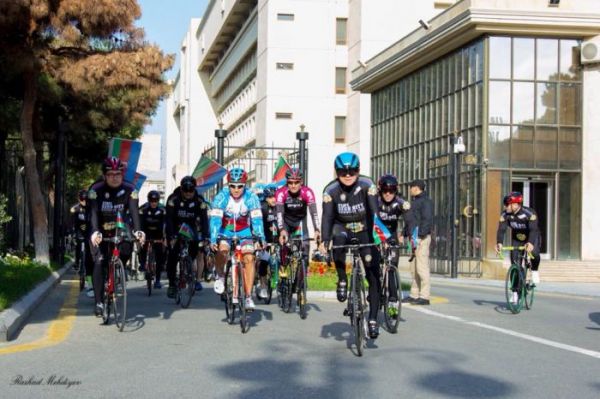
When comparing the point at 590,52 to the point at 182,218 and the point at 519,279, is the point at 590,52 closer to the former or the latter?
the point at 519,279

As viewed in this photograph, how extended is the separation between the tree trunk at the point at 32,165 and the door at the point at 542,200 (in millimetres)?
18256

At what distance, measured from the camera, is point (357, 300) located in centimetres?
863

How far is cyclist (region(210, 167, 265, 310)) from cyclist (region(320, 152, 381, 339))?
1.98 m

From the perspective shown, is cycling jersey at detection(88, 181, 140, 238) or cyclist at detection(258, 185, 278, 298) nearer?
cycling jersey at detection(88, 181, 140, 238)

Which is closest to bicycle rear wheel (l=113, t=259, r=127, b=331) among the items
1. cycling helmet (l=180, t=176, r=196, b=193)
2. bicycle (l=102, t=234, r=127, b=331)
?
bicycle (l=102, t=234, r=127, b=331)

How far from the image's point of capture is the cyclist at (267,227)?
13.9 meters

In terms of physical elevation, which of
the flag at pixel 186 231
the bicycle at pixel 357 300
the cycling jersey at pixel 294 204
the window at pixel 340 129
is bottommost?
the bicycle at pixel 357 300

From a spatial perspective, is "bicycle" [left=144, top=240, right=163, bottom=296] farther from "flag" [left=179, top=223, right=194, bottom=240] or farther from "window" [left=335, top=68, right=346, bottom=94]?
"window" [left=335, top=68, right=346, bottom=94]

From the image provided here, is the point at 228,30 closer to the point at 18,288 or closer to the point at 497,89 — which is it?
the point at 497,89

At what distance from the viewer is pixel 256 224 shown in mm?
10852

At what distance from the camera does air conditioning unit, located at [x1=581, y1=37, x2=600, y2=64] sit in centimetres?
3291

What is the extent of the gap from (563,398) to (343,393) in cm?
159

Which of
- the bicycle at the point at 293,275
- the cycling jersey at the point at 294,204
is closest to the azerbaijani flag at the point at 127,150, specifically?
the cycling jersey at the point at 294,204

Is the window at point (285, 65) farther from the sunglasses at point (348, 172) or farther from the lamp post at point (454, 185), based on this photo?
the sunglasses at point (348, 172)
